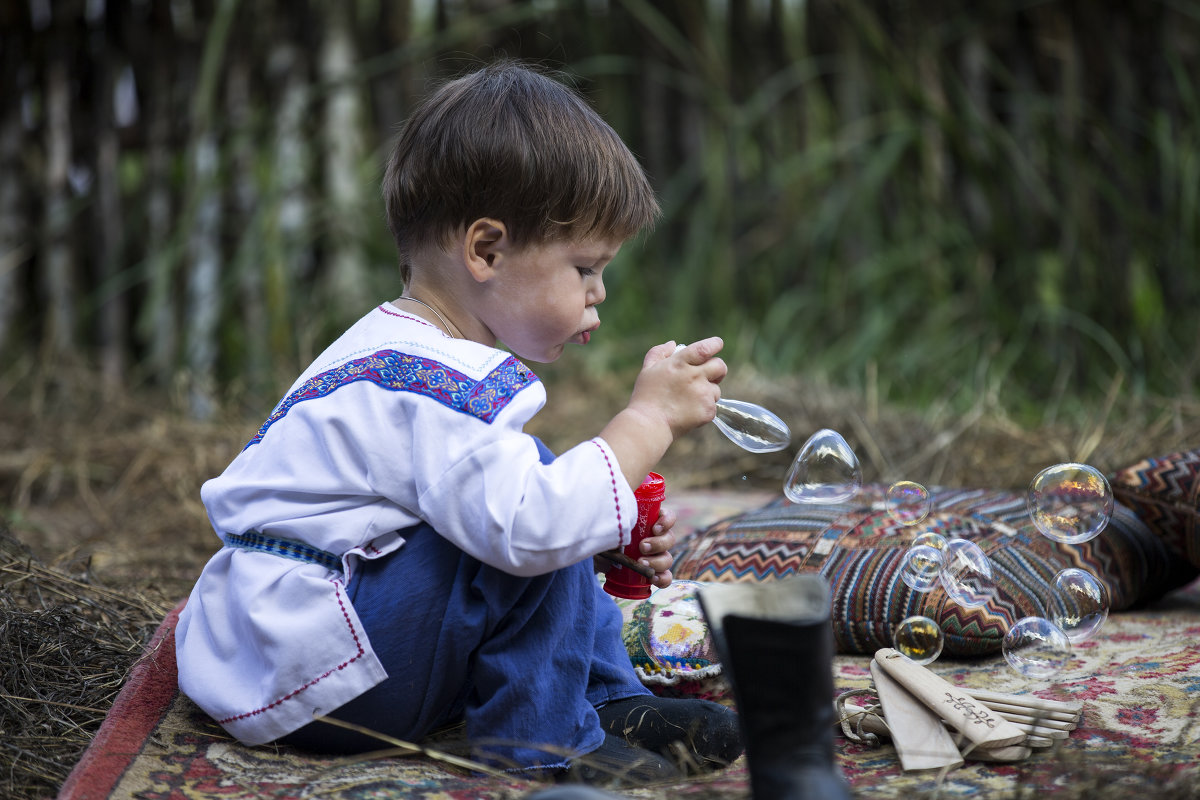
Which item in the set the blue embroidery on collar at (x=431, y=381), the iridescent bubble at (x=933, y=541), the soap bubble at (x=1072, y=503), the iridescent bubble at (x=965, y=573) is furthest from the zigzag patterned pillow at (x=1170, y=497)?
the blue embroidery on collar at (x=431, y=381)

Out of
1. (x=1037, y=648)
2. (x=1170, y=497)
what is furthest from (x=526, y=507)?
(x=1170, y=497)

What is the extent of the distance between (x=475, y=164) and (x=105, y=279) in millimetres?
2900

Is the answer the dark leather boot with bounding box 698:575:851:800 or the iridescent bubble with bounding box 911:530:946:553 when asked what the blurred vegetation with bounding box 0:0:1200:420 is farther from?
the dark leather boot with bounding box 698:575:851:800

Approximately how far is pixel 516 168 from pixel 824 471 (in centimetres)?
65

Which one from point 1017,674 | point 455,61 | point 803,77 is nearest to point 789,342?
point 803,77

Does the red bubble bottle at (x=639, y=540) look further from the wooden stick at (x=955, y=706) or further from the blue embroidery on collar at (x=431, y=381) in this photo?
the wooden stick at (x=955, y=706)

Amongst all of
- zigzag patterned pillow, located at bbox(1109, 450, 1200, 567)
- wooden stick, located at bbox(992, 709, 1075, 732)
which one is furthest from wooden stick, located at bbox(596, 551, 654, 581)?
zigzag patterned pillow, located at bbox(1109, 450, 1200, 567)

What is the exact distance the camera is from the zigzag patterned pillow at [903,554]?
5.90ft

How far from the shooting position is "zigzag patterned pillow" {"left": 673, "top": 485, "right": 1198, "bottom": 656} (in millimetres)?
1800

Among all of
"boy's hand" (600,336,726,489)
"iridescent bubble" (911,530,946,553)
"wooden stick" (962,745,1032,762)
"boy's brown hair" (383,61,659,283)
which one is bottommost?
"wooden stick" (962,745,1032,762)

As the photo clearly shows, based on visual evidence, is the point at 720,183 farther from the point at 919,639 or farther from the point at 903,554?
the point at 919,639

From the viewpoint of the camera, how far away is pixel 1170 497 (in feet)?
6.64

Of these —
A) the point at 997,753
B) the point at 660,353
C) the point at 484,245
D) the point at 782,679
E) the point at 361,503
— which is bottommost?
the point at 997,753

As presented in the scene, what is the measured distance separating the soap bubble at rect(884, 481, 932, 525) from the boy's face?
685 millimetres
